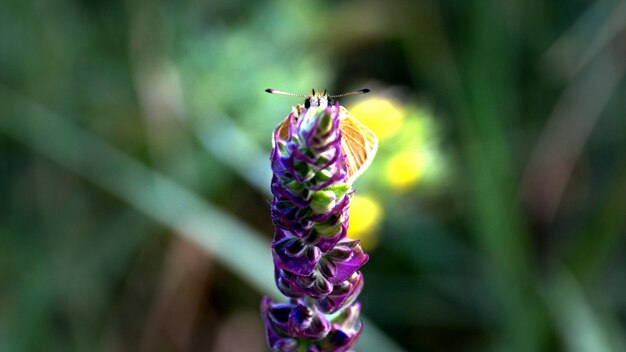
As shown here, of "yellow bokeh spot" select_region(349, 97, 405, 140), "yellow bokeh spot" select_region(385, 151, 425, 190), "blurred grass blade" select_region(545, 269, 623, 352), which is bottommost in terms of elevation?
"blurred grass blade" select_region(545, 269, 623, 352)

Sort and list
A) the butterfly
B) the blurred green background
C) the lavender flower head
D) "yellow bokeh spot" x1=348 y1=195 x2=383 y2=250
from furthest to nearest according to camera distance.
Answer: the blurred green background < "yellow bokeh spot" x1=348 y1=195 x2=383 y2=250 < the butterfly < the lavender flower head

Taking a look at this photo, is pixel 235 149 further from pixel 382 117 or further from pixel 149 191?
pixel 382 117

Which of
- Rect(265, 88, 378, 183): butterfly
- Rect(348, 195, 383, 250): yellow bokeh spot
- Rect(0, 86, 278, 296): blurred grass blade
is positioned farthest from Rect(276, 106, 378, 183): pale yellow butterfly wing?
Rect(0, 86, 278, 296): blurred grass blade

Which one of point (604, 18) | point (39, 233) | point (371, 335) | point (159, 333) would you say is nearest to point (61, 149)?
point (39, 233)

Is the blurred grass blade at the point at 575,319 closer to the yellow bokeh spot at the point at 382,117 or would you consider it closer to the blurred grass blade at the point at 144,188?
the yellow bokeh spot at the point at 382,117

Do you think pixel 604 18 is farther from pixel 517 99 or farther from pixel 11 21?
pixel 11 21

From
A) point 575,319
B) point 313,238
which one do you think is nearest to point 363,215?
point 575,319

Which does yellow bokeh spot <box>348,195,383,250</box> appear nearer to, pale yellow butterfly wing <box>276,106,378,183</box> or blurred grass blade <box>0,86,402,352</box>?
blurred grass blade <box>0,86,402,352</box>
